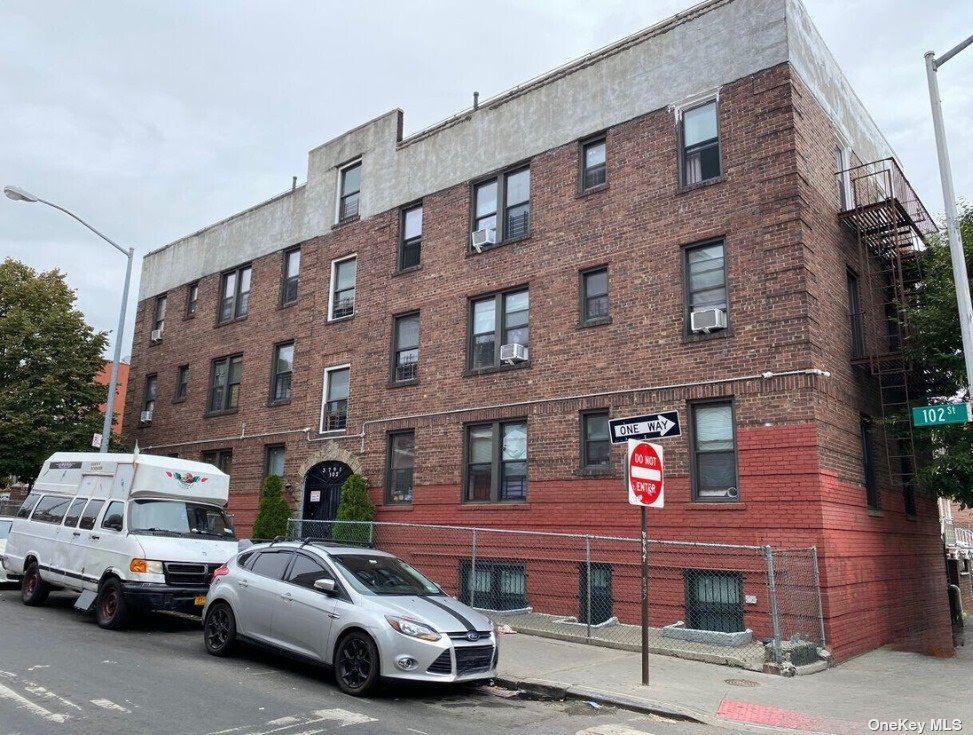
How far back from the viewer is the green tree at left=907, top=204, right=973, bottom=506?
44.1 feet

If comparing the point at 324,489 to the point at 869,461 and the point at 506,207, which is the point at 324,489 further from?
the point at 869,461

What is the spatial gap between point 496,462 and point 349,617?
7.98 metres

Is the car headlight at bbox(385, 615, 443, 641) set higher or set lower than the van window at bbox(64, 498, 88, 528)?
lower

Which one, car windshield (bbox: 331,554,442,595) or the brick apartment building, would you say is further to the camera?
the brick apartment building

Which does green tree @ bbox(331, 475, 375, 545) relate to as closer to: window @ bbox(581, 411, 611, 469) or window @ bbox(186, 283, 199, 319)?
window @ bbox(581, 411, 611, 469)

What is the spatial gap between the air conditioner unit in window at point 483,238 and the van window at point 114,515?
9076 mm

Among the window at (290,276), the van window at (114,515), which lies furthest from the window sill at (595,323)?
the window at (290,276)

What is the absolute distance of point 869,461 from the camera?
48.4 feet

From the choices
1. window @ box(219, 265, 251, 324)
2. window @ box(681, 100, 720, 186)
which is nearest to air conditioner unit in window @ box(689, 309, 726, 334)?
window @ box(681, 100, 720, 186)

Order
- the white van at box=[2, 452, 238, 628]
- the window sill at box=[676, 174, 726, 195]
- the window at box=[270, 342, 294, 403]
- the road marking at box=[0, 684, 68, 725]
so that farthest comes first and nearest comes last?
the window at box=[270, 342, 294, 403], the window sill at box=[676, 174, 726, 195], the white van at box=[2, 452, 238, 628], the road marking at box=[0, 684, 68, 725]

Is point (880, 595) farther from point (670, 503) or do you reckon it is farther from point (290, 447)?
point (290, 447)

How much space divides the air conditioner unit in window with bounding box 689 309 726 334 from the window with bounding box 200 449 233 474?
47.2 ft

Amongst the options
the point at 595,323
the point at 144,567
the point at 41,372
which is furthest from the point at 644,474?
the point at 41,372

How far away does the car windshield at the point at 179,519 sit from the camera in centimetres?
1238
